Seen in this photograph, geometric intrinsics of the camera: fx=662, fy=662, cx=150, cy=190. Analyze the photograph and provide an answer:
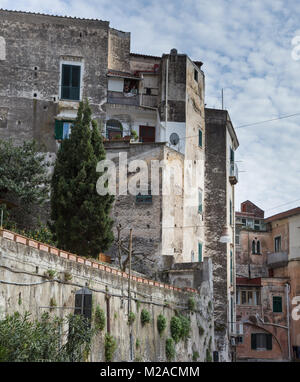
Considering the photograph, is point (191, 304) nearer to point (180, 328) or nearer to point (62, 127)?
point (180, 328)

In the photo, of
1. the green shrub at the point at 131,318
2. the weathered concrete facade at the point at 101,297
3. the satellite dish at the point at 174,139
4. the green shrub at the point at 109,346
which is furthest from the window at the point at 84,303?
the satellite dish at the point at 174,139

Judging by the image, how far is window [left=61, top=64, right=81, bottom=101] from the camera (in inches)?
1572

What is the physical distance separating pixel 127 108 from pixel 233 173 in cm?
824

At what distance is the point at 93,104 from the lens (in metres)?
40.1

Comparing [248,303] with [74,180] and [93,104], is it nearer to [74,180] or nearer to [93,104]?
[93,104]

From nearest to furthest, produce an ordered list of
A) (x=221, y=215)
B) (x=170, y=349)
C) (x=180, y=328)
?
1. (x=170, y=349)
2. (x=180, y=328)
3. (x=221, y=215)

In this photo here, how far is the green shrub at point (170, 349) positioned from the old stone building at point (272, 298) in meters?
19.1

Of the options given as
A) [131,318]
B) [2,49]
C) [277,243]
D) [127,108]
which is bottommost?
[131,318]

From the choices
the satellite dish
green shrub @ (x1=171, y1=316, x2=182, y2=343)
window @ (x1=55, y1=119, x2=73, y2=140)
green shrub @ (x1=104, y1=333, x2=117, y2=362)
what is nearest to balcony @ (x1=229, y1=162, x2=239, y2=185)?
the satellite dish

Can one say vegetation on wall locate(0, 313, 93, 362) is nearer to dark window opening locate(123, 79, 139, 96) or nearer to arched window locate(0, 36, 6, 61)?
dark window opening locate(123, 79, 139, 96)

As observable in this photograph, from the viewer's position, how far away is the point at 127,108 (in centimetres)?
4019

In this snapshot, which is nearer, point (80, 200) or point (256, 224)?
point (80, 200)

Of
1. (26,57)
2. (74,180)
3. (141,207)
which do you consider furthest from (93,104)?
(74,180)

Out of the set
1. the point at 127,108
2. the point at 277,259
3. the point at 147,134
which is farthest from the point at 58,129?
the point at 277,259
